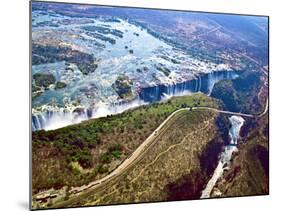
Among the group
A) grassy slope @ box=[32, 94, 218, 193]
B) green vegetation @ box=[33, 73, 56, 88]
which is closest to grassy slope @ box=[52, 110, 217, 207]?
grassy slope @ box=[32, 94, 218, 193]

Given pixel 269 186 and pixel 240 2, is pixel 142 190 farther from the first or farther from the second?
pixel 240 2

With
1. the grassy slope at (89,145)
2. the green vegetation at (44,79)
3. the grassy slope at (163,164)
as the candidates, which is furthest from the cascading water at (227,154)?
the green vegetation at (44,79)

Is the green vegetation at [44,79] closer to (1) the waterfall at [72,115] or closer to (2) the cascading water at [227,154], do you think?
(1) the waterfall at [72,115]

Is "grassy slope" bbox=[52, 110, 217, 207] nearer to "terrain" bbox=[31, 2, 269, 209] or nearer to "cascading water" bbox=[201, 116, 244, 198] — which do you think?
"terrain" bbox=[31, 2, 269, 209]

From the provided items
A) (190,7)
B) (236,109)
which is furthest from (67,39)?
(236,109)

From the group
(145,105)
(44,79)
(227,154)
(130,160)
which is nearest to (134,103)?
(145,105)
